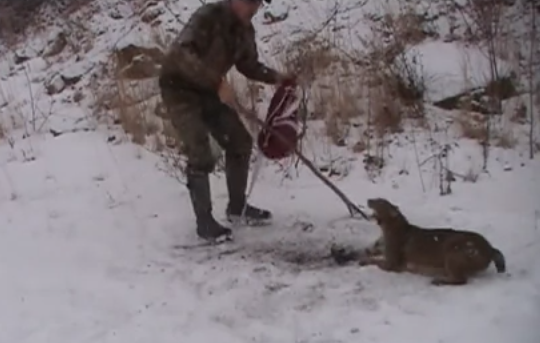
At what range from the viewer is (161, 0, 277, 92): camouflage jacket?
5.46 meters

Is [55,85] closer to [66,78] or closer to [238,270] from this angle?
[66,78]

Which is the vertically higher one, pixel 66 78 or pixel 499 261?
pixel 66 78

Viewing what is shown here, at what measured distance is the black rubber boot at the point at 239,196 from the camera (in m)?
5.84

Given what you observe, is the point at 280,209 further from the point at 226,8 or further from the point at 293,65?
the point at 293,65

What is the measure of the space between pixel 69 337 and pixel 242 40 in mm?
2065

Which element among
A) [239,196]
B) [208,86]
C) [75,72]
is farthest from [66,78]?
[208,86]

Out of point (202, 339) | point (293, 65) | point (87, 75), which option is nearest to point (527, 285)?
point (202, 339)

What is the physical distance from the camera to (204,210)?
18.5ft

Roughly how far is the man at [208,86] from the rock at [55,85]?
3844 mm

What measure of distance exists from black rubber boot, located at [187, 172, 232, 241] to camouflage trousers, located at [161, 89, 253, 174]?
61mm

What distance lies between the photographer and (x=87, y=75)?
366 inches

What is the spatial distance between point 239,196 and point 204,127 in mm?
537

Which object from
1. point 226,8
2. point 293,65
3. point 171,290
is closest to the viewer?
point 171,290

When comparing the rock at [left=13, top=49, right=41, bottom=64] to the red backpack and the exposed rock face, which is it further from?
the red backpack
